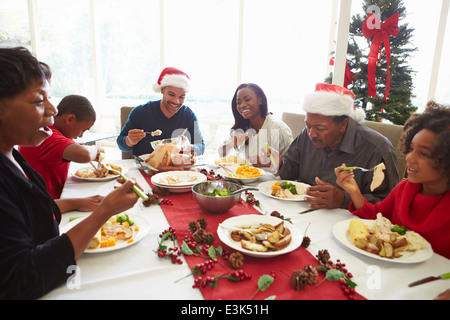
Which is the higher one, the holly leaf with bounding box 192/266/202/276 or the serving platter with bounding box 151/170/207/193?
the holly leaf with bounding box 192/266/202/276

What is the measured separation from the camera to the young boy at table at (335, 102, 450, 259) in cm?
133

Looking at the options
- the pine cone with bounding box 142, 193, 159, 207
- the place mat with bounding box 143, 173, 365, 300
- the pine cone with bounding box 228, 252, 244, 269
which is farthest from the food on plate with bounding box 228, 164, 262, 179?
the pine cone with bounding box 228, 252, 244, 269

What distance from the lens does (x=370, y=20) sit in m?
3.77

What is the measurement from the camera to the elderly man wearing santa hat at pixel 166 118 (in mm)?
3035

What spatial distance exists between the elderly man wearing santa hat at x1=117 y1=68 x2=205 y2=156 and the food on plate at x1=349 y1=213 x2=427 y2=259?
1987mm

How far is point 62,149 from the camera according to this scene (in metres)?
1.95

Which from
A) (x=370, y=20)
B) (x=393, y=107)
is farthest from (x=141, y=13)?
(x=393, y=107)

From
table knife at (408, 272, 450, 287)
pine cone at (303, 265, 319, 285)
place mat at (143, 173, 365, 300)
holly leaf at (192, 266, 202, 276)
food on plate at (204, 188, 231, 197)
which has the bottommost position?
place mat at (143, 173, 365, 300)

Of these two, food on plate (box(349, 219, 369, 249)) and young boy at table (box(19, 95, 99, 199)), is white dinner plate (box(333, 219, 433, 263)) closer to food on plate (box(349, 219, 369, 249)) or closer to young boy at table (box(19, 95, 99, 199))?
food on plate (box(349, 219, 369, 249))

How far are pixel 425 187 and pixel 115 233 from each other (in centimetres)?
150

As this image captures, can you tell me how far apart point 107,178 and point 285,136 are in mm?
1790


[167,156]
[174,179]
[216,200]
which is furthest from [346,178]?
[167,156]
